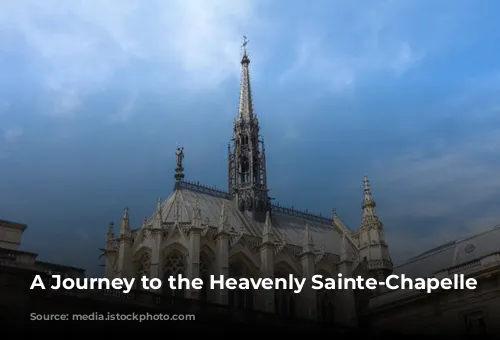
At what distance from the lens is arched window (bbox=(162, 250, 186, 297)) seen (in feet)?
129

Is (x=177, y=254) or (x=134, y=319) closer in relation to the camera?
(x=134, y=319)

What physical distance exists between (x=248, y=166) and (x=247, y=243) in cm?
1280

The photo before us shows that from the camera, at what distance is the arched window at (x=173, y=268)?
39219 millimetres

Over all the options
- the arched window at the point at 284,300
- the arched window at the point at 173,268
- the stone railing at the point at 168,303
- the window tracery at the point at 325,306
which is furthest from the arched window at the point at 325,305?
the stone railing at the point at 168,303

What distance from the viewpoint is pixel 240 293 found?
41844 mm

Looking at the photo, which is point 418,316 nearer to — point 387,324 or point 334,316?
point 387,324

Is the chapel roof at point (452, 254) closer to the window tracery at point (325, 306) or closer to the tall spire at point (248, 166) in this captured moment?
the window tracery at point (325, 306)

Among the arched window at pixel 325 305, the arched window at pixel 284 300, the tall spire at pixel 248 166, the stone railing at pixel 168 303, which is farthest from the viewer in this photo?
the tall spire at pixel 248 166

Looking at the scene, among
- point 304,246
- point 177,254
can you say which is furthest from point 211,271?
point 304,246

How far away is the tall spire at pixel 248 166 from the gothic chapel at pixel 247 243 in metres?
0.10

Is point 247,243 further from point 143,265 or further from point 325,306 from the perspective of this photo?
point 325,306

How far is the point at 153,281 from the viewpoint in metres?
37.8

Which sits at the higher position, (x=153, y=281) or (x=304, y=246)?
(x=304, y=246)

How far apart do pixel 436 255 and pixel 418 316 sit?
378 inches
